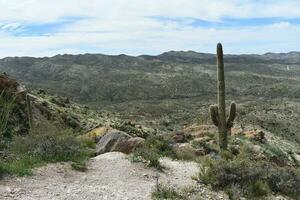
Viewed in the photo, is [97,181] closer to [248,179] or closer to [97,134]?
[248,179]

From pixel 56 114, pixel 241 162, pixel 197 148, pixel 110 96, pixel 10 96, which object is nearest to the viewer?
pixel 241 162

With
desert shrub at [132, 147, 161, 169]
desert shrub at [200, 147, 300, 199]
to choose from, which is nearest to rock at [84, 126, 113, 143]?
desert shrub at [132, 147, 161, 169]

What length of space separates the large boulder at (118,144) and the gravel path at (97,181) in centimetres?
143

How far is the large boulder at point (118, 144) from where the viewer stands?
16.4m

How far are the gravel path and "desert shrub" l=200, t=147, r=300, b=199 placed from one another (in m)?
0.66

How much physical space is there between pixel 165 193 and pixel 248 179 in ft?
9.23

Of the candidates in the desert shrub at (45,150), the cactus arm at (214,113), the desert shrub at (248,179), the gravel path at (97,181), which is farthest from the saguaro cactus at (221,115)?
the desert shrub at (45,150)

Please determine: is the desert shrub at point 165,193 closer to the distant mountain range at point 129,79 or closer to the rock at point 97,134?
the rock at point 97,134

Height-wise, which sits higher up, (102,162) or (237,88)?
(102,162)

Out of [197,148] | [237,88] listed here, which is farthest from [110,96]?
[197,148]

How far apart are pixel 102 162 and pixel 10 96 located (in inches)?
339

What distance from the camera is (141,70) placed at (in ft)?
511

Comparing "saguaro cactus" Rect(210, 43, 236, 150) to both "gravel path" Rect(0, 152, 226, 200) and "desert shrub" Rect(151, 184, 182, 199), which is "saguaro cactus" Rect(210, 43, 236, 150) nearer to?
"gravel path" Rect(0, 152, 226, 200)

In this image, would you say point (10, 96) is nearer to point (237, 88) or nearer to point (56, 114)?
A: point (56, 114)
